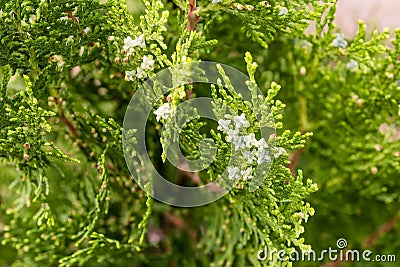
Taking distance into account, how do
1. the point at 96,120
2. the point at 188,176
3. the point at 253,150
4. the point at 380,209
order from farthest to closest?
the point at 380,209, the point at 188,176, the point at 96,120, the point at 253,150

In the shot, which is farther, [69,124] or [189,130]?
[69,124]

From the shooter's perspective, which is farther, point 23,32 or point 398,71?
point 398,71

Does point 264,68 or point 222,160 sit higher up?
point 264,68

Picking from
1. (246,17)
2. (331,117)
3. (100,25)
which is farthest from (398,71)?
(100,25)

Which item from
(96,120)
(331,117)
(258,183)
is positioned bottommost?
(258,183)

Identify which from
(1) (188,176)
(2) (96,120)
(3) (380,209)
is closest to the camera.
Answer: (2) (96,120)

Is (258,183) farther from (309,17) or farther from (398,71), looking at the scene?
(398,71)

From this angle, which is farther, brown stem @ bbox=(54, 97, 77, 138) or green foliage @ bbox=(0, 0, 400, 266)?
brown stem @ bbox=(54, 97, 77, 138)

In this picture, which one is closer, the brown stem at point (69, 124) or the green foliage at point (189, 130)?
the green foliage at point (189, 130)
